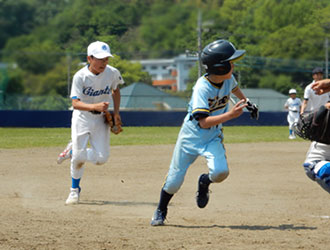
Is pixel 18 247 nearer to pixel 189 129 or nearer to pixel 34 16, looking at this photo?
pixel 189 129

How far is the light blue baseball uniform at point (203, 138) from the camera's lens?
5574 millimetres

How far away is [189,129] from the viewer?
5.75 meters

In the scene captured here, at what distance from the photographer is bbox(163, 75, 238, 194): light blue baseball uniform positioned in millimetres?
5574

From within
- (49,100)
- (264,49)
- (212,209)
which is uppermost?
(212,209)

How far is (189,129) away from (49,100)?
73.7 feet

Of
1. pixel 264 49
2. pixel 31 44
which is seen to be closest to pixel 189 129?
pixel 31 44

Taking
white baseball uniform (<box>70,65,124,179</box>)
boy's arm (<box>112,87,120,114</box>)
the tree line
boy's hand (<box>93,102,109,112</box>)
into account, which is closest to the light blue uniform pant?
boy's hand (<box>93,102,109,112</box>)

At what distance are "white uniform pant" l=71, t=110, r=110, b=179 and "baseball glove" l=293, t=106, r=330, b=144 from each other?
284 cm

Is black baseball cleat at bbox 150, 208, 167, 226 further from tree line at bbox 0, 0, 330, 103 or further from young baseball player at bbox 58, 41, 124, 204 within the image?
tree line at bbox 0, 0, 330, 103

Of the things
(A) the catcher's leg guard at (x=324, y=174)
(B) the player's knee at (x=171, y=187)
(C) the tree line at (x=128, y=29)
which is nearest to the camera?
(A) the catcher's leg guard at (x=324, y=174)

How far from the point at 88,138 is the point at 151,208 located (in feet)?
4.01

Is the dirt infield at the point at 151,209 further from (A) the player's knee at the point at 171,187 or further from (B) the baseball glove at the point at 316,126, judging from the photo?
(B) the baseball glove at the point at 316,126

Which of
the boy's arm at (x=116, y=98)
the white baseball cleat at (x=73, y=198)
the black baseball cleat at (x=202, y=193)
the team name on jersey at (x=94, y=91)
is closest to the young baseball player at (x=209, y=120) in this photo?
the black baseball cleat at (x=202, y=193)

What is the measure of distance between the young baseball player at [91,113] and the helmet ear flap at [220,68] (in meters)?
1.89
